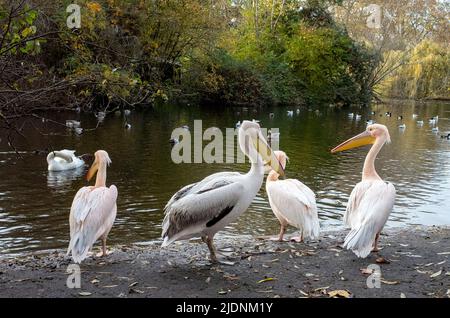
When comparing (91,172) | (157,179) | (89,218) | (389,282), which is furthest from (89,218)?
(157,179)

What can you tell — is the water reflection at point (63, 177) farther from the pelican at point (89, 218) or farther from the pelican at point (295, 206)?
the pelican at point (295, 206)

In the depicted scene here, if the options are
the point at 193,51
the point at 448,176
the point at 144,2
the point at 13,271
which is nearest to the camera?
the point at 13,271

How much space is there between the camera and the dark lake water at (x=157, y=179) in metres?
8.95

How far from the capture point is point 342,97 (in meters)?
46.6

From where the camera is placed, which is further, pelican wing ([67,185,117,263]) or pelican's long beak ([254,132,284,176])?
pelican's long beak ([254,132,284,176])

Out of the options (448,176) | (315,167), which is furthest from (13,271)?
(448,176)

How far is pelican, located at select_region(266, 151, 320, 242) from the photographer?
6.95m

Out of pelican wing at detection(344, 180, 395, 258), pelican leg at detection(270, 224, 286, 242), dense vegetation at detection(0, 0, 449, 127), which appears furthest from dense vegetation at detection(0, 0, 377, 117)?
pelican wing at detection(344, 180, 395, 258)

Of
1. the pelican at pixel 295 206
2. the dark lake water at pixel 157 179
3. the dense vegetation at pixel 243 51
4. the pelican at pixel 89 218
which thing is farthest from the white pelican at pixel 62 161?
the dense vegetation at pixel 243 51

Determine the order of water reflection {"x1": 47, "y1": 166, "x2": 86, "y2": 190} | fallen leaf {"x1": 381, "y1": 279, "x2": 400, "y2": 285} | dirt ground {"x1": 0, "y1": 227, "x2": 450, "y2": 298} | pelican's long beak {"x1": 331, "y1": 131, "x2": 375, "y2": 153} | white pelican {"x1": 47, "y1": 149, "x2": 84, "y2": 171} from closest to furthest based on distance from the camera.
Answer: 1. dirt ground {"x1": 0, "y1": 227, "x2": 450, "y2": 298}
2. fallen leaf {"x1": 381, "y1": 279, "x2": 400, "y2": 285}
3. pelican's long beak {"x1": 331, "y1": 131, "x2": 375, "y2": 153}
4. water reflection {"x1": 47, "y1": 166, "x2": 86, "y2": 190}
5. white pelican {"x1": 47, "y1": 149, "x2": 84, "y2": 171}

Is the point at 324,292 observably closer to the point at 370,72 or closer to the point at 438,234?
the point at 438,234

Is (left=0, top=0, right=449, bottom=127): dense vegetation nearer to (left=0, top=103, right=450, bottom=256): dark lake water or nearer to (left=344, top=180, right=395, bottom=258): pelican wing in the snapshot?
(left=0, top=103, right=450, bottom=256): dark lake water

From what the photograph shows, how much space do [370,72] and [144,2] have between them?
26700 millimetres

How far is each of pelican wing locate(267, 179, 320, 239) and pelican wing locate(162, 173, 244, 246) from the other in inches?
65.7
